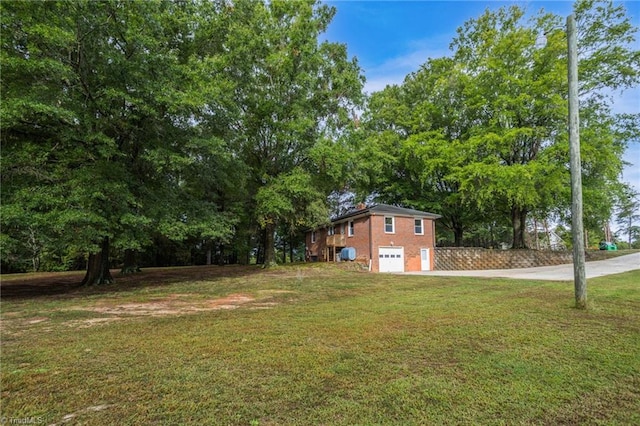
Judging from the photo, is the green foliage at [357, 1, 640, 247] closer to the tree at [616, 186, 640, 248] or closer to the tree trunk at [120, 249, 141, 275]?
the tree trunk at [120, 249, 141, 275]

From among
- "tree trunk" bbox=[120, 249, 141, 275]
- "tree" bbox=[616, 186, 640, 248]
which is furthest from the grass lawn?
"tree" bbox=[616, 186, 640, 248]

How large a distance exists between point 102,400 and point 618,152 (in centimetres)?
3162

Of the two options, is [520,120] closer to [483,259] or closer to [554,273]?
[483,259]

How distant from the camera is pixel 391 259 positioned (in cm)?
2359

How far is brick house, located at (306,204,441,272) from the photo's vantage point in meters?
23.1

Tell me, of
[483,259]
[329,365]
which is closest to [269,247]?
[483,259]

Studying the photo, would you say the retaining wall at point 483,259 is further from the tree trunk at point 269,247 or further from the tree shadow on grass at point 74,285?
the tree shadow on grass at point 74,285

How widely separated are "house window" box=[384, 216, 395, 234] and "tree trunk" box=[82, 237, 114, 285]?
1689cm

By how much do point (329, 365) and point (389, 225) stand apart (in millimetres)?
20249

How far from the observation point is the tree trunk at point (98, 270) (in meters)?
14.9

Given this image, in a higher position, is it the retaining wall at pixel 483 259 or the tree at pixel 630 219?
the tree at pixel 630 219

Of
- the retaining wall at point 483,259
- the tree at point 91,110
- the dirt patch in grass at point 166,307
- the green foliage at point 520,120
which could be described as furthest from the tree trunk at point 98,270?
the retaining wall at point 483,259

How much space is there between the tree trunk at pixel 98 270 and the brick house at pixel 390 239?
595 inches

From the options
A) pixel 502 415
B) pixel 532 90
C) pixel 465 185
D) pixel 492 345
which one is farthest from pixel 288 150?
pixel 502 415
